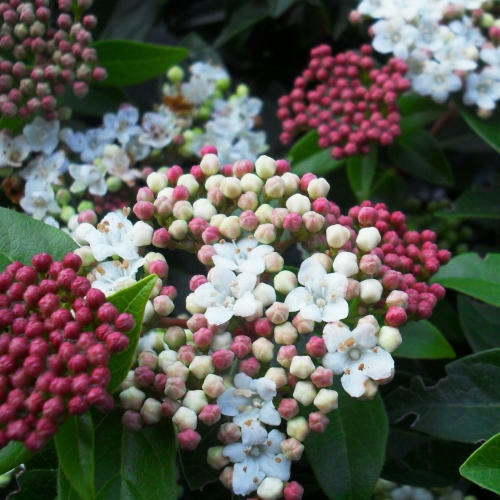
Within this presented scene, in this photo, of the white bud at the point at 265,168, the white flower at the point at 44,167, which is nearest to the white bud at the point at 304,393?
the white bud at the point at 265,168

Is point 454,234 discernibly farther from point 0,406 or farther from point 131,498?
point 0,406

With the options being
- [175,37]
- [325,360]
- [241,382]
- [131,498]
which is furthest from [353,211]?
[175,37]

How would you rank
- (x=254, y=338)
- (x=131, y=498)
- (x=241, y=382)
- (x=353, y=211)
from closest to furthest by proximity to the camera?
1. (x=131, y=498)
2. (x=241, y=382)
3. (x=254, y=338)
4. (x=353, y=211)

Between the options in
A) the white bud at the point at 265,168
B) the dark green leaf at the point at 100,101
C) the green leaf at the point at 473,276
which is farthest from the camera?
the dark green leaf at the point at 100,101

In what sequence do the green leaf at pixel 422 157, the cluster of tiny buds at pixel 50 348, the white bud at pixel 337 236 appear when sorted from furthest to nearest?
the green leaf at pixel 422 157 → the white bud at pixel 337 236 → the cluster of tiny buds at pixel 50 348

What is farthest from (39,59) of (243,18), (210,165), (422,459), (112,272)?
(422,459)

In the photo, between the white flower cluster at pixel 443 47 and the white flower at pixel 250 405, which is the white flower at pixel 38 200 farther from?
the white flower cluster at pixel 443 47
